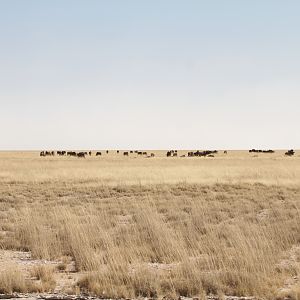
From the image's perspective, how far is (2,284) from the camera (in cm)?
947

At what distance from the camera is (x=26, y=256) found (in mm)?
12930

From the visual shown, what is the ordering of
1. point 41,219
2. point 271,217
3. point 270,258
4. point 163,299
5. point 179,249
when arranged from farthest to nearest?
point 271,217 → point 41,219 → point 179,249 → point 270,258 → point 163,299

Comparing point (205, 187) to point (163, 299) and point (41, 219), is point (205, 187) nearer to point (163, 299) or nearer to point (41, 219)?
point (41, 219)

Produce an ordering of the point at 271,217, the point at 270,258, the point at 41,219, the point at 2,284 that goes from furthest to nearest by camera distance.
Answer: the point at 271,217 < the point at 41,219 < the point at 270,258 < the point at 2,284

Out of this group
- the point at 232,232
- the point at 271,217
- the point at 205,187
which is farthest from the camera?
the point at 205,187

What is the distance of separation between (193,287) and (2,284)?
3.21 meters

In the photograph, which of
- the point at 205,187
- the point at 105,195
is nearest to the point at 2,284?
the point at 105,195

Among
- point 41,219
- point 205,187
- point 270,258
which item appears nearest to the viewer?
point 270,258

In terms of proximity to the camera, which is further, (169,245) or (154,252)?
(169,245)

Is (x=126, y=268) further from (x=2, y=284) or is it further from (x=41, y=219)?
(x=41, y=219)

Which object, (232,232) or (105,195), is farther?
(105,195)

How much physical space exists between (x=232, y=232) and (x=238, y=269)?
3810mm

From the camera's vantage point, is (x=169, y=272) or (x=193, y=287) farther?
(x=169, y=272)

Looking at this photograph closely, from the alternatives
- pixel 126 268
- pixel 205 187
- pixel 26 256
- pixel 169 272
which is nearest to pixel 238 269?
pixel 169 272
